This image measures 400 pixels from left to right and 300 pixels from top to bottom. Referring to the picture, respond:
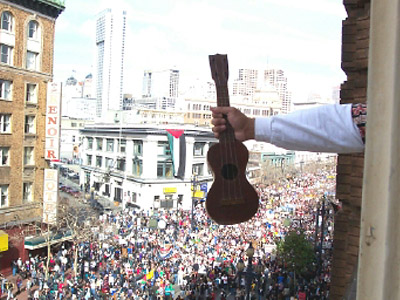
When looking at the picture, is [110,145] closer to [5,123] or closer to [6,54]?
[5,123]

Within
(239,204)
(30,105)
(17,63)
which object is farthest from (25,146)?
(239,204)

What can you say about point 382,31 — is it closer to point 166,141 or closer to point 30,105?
point 30,105

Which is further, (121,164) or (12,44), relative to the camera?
(121,164)

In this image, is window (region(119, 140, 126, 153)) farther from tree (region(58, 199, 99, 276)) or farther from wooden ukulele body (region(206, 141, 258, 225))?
wooden ukulele body (region(206, 141, 258, 225))

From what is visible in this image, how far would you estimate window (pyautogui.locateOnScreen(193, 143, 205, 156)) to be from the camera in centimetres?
5112

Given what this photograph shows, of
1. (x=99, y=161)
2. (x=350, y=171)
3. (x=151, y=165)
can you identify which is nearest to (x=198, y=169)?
(x=151, y=165)

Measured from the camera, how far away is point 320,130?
158 cm

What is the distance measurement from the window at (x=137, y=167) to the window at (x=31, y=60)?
81.8 ft

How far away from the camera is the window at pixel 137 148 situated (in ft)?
159

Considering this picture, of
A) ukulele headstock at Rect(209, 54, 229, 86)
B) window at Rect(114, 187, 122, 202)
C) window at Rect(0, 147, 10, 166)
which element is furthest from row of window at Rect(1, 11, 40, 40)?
window at Rect(114, 187, 122, 202)

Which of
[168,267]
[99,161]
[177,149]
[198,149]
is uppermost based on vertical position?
[177,149]

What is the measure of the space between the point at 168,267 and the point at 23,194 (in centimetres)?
966

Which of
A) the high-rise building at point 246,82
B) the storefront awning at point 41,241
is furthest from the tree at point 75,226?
the high-rise building at point 246,82

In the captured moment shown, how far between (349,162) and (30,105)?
20175mm
